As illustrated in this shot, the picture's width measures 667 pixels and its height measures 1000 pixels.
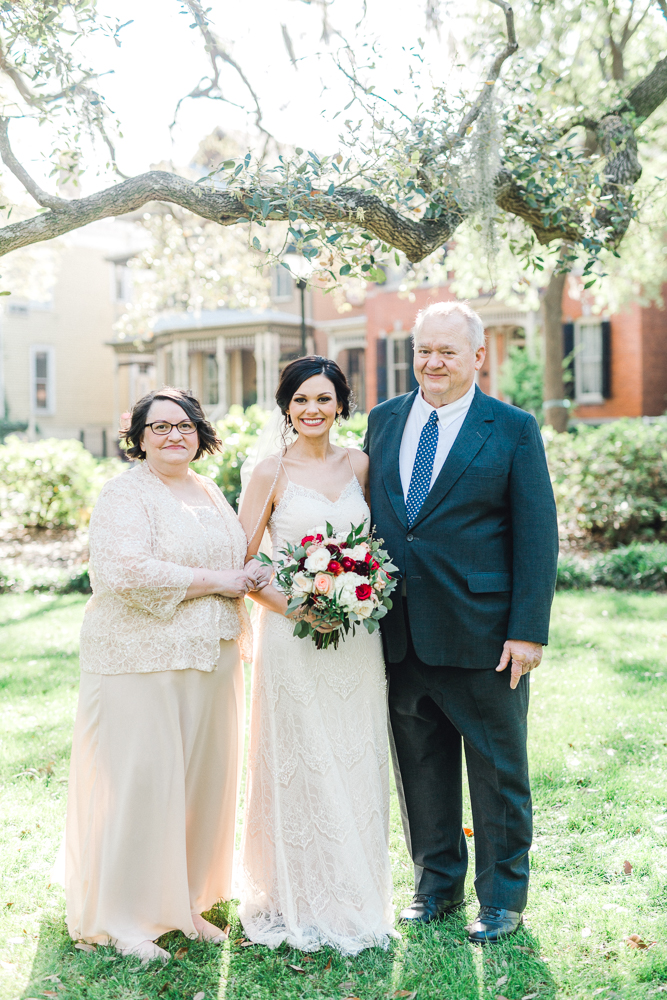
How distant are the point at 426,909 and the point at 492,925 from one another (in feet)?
1.05

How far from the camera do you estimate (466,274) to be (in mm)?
14039

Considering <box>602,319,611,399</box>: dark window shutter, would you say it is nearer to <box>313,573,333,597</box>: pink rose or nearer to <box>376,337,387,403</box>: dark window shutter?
<box>376,337,387,403</box>: dark window shutter

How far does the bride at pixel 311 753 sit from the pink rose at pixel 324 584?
286mm

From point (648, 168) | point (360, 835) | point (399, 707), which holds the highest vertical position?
point (648, 168)

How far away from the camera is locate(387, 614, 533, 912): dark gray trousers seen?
3.52m

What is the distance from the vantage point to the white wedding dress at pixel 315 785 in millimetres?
3496

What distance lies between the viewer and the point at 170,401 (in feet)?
11.6

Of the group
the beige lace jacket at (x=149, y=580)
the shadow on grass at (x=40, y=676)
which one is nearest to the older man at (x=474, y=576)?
the beige lace jacket at (x=149, y=580)

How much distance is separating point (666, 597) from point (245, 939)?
277 inches

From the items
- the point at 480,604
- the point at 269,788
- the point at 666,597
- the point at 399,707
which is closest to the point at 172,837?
the point at 269,788

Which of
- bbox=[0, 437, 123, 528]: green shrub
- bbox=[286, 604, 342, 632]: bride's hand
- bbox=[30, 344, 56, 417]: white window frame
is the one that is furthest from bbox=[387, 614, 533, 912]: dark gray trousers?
bbox=[30, 344, 56, 417]: white window frame

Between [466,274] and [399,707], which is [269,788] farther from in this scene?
[466,274]

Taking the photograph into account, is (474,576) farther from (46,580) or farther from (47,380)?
(47,380)

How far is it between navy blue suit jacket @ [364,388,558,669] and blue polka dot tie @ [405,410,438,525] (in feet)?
0.18
